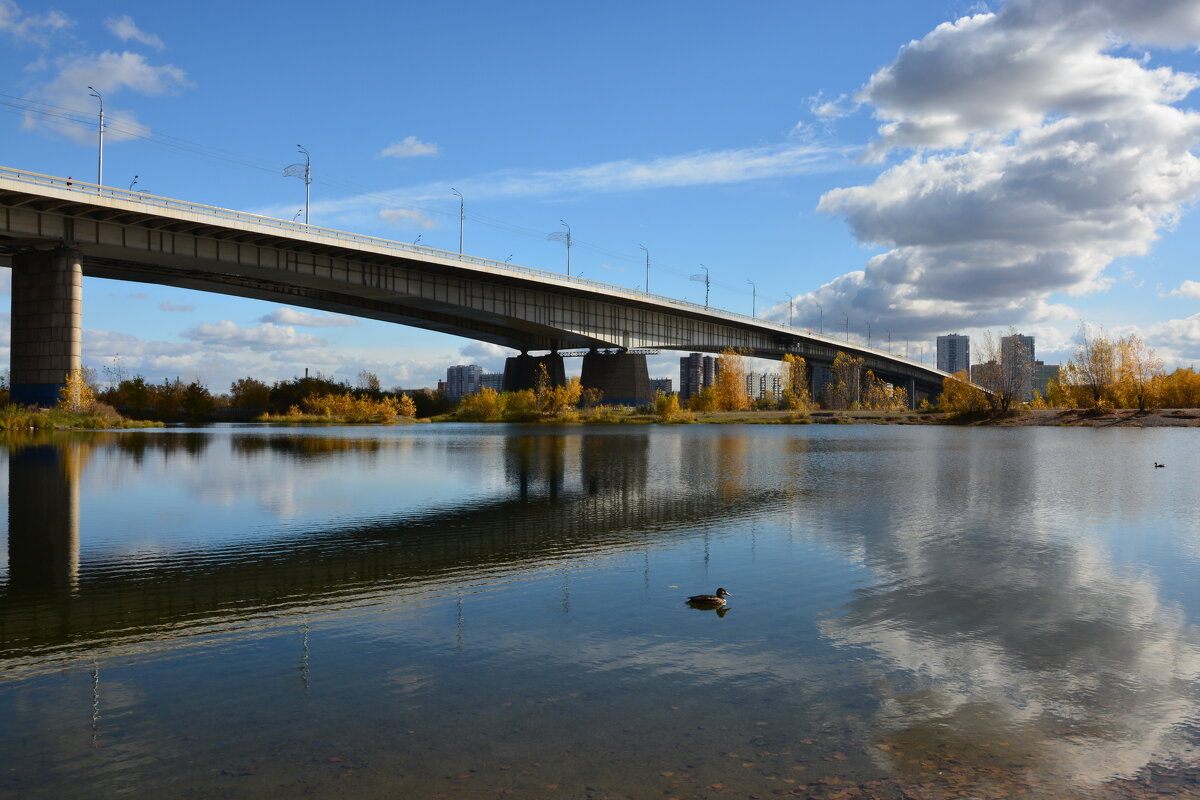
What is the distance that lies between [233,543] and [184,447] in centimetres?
3162

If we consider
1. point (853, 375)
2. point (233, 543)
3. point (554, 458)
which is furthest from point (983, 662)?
point (853, 375)

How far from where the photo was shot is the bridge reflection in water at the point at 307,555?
10.5 metres

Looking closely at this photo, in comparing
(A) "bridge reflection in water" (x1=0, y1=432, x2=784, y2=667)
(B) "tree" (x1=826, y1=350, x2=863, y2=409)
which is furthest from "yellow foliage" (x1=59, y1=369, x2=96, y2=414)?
(B) "tree" (x1=826, y1=350, x2=863, y2=409)

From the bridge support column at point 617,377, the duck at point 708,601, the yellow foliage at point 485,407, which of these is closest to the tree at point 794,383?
the bridge support column at point 617,377

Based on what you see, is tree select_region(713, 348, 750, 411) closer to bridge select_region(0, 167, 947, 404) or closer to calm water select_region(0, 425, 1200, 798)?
bridge select_region(0, 167, 947, 404)

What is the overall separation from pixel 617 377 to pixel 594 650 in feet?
316

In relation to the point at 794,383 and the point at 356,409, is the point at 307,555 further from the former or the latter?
the point at 794,383

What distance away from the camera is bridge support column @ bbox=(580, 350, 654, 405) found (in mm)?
105125

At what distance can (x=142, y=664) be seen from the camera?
8562 millimetres

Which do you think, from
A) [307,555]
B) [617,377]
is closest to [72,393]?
[307,555]

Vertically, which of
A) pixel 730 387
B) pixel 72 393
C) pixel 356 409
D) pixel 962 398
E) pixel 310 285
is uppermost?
pixel 310 285

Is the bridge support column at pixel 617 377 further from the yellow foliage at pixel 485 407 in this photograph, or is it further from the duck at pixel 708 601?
the duck at pixel 708 601

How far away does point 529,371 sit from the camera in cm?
10906

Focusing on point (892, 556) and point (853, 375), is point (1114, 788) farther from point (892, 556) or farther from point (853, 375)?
point (853, 375)
